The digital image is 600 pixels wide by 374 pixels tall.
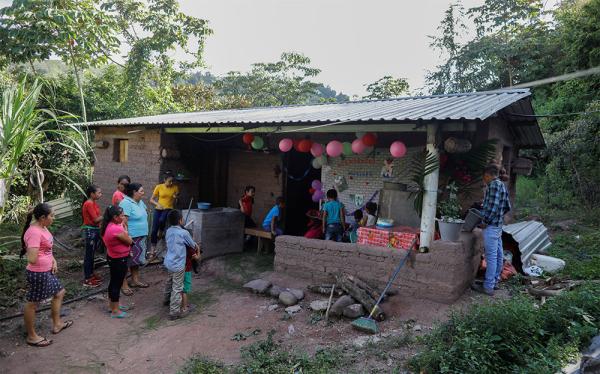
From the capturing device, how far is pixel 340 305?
5293 millimetres

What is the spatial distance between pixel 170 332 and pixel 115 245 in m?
1.41

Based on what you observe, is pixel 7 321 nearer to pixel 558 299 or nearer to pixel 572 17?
pixel 558 299

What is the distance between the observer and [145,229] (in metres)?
6.47

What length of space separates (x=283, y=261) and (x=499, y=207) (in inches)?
137

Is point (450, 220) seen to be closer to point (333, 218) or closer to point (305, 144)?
point (333, 218)

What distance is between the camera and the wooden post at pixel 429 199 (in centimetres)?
553

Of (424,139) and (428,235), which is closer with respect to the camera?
(428,235)

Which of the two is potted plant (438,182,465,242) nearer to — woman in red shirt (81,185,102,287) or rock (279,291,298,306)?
rock (279,291,298,306)

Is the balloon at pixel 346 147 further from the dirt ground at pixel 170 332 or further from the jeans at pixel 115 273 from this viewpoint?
the jeans at pixel 115 273

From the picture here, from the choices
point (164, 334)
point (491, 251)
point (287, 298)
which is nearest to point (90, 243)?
point (164, 334)

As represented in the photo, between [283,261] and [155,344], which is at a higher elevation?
[283,261]

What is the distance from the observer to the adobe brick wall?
899 centimetres

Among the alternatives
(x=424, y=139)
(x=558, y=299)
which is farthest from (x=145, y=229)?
(x=558, y=299)

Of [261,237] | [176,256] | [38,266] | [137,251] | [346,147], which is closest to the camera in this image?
[38,266]
